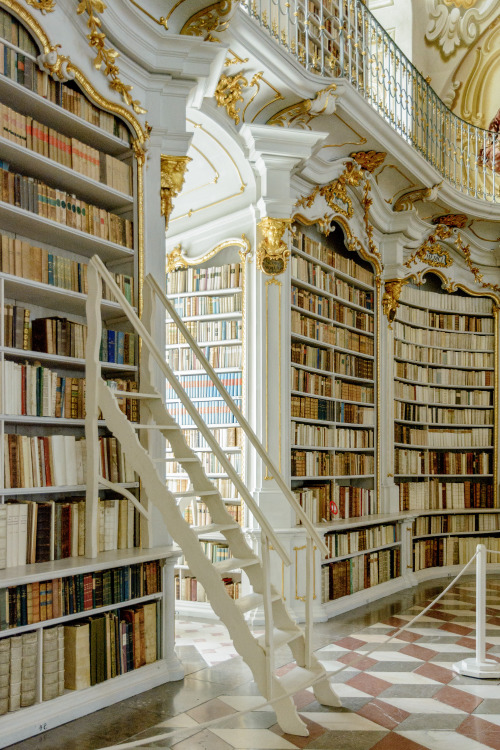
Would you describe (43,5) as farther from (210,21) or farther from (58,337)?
(58,337)

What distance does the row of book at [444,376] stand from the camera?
8.95m

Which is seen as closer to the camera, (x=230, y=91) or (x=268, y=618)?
(x=268, y=618)

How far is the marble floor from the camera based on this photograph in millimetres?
3617

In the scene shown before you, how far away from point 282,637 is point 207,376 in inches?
121

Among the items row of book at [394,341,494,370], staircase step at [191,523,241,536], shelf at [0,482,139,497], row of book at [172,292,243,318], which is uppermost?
row of book at [172,292,243,318]

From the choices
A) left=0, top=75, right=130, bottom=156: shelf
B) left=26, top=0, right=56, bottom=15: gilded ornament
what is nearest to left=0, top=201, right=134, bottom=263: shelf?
left=0, top=75, right=130, bottom=156: shelf

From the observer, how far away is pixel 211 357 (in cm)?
683

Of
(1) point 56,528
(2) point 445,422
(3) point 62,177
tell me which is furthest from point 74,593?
(2) point 445,422

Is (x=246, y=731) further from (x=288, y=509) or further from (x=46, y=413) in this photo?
(x=288, y=509)

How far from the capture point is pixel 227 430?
21.8 ft

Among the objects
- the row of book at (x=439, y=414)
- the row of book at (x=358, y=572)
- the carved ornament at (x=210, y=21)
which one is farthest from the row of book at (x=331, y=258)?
the row of book at (x=358, y=572)

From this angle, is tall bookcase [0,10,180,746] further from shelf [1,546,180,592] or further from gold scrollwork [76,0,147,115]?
gold scrollwork [76,0,147,115]

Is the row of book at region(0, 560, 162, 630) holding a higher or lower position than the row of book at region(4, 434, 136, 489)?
lower

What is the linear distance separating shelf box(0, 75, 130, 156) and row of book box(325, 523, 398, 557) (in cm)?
365
